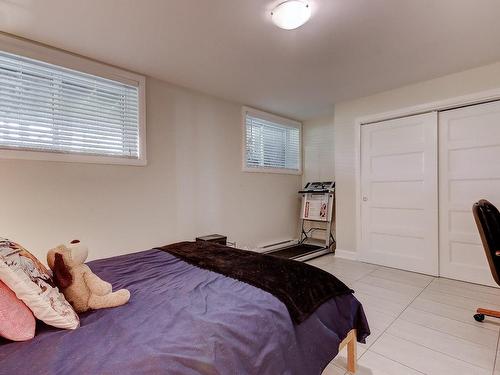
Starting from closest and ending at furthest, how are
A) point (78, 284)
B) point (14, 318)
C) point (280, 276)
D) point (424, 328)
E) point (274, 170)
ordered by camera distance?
point (14, 318), point (78, 284), point (280, 276), point (424, 328), point (274, 170)

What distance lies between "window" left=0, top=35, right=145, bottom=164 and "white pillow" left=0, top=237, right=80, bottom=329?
170 centimetres

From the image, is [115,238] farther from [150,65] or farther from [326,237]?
[326,237]

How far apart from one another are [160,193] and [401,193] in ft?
10.5

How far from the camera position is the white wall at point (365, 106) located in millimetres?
2965

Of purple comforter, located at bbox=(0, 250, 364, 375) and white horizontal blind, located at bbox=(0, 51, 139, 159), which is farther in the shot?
white horizontal blind, located at bbox=(0, 51, 139, 159)

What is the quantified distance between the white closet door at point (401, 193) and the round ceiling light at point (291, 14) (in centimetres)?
231

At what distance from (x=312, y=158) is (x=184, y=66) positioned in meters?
3.02

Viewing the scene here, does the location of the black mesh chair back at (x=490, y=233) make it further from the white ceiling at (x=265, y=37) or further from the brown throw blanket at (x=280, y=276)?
the white ceiling at (x=265, y=37)

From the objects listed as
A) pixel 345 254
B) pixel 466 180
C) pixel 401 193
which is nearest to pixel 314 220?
pixel 345 254

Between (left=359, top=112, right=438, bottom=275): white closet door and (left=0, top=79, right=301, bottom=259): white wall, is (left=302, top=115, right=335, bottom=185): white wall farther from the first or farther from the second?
(left=359, top=112, right=438, bottom=275): white closet door

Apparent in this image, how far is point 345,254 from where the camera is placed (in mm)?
4074

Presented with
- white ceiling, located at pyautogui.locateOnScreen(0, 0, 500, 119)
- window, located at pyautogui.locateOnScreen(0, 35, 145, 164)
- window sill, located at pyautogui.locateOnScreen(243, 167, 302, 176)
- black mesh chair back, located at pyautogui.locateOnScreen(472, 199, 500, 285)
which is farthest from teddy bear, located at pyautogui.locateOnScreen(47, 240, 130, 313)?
window sill, located at pyautogui.locateOnScreen(243, 167, 302, 176)

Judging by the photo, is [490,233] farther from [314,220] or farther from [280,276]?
[314,220]

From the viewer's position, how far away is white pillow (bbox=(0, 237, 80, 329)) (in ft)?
3.04
